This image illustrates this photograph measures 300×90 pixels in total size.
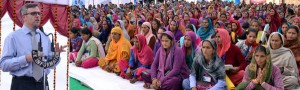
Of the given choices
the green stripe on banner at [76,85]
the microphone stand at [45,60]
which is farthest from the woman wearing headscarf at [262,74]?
the green stripe on banner at [76,85]

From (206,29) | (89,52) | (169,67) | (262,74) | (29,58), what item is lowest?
(89,52)

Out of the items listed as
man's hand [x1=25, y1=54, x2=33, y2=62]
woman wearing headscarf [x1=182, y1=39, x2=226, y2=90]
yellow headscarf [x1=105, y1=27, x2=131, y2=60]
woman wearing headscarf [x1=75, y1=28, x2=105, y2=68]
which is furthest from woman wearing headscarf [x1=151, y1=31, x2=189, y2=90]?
man's hand [x1=25, y1=54, x2=33, y2=62]

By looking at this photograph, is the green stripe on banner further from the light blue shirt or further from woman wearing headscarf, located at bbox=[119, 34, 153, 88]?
the light blue shirt

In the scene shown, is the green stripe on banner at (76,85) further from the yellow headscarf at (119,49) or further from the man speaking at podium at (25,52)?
the man speaking at podium at (25,52)

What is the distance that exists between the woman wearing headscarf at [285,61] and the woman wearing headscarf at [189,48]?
33.8 inches

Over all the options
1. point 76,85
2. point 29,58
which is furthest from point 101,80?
point 29,58

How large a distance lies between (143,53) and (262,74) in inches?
70.2

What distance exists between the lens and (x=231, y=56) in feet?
13.7

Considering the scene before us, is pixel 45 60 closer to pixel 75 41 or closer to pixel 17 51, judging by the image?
pixel 17 51

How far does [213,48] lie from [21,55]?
5.93 feet

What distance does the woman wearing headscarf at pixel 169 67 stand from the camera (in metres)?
4.04

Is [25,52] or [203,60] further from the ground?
[25,52]

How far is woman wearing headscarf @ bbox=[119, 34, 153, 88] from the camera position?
469 centimetres

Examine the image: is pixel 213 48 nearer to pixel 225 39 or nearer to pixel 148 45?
pixel 225 39
